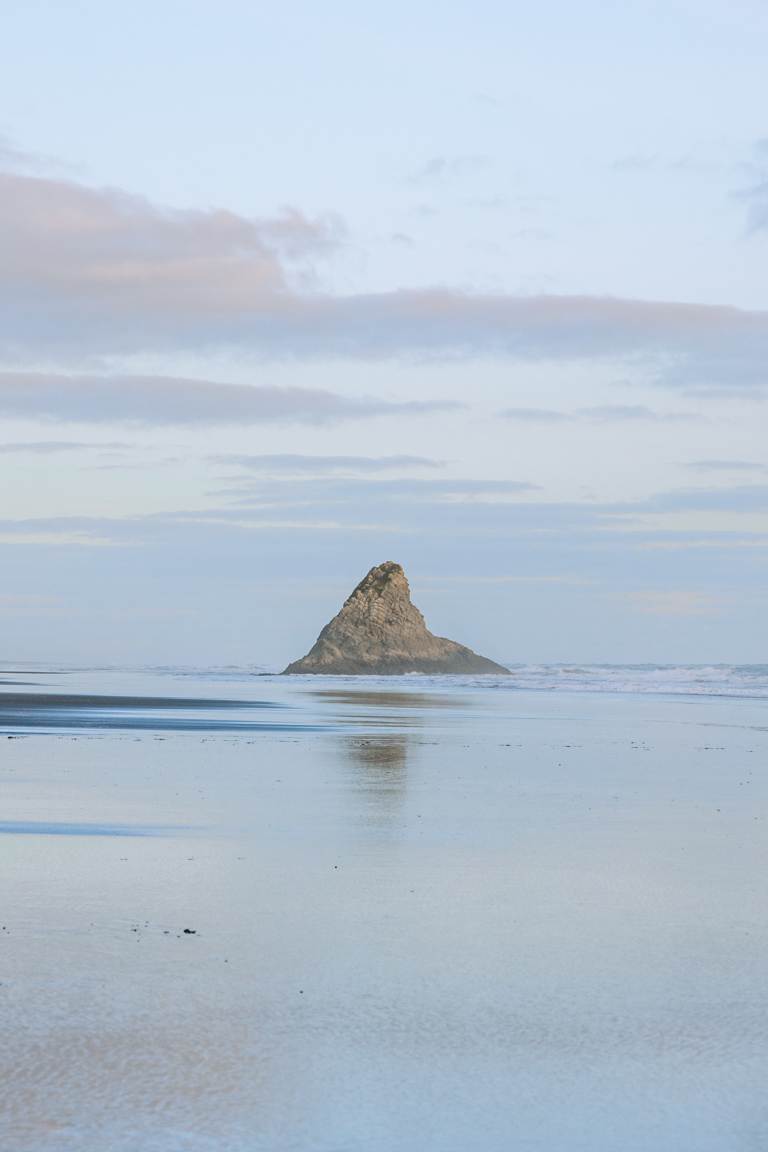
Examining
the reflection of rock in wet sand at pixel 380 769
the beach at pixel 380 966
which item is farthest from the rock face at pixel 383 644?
the beach at pixel 380 966

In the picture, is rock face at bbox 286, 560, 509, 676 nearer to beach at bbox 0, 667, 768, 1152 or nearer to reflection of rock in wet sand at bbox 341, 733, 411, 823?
reflection of rock in wet sand at bbox 341, 733, 411, 823

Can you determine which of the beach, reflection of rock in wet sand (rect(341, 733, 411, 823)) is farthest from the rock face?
the beach

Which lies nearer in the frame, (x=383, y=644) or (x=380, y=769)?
(x=380, y=769)

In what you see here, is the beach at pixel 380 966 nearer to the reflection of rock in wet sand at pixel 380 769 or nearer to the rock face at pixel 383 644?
the reflection of rock in wet sand at pixel 380 769

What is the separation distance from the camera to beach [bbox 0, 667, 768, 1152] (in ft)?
17.3

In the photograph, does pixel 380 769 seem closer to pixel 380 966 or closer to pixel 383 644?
pixel 380 966

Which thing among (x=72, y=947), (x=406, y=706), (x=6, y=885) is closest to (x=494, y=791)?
(x=6, y=885)

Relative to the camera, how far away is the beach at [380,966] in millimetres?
5266

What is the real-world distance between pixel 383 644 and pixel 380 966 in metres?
112

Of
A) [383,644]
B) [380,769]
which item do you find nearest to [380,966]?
[380,769]

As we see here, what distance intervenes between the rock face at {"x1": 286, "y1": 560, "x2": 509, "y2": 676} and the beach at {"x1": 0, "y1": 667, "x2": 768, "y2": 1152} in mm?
100007

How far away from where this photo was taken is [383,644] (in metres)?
120

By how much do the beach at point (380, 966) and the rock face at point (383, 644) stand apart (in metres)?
100

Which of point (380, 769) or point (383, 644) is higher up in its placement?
point (383, 644)
